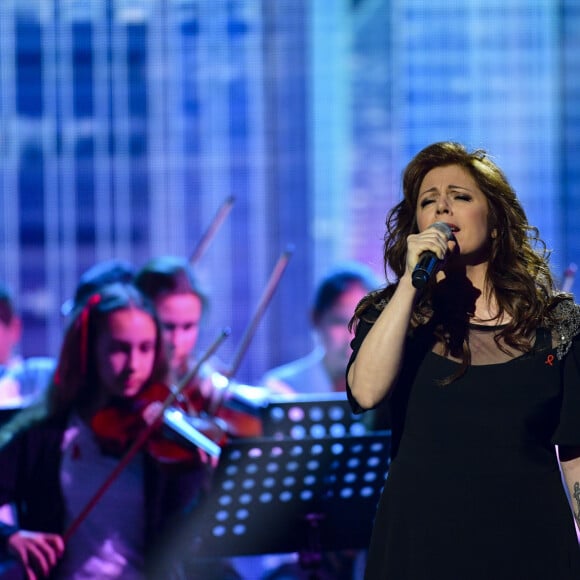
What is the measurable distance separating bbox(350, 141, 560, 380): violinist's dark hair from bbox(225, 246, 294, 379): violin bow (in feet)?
6.54

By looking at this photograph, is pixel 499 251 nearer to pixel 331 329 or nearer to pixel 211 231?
pixel 331 329

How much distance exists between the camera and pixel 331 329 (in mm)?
3588

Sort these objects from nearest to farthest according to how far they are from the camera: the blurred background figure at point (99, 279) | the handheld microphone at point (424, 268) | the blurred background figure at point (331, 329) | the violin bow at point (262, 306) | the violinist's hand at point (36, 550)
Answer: the handheld microphone at point (424, 268) < the violinist's hand at point (36, 550) < the blurred background figure at point (99, 279) < the violin bow at point (262, 306) < the blurred background figure at point (331, 329)

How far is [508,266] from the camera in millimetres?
1434

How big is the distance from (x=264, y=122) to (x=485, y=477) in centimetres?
268

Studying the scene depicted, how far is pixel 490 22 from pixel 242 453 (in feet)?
7.53

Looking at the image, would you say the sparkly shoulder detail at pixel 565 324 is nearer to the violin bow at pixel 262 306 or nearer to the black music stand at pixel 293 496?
the black music stand at pixel 293 496

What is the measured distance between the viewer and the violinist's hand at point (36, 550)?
2641mm

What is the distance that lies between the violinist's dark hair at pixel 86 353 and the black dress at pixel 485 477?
165 centimetres

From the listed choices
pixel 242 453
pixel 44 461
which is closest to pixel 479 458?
pixel 242 453

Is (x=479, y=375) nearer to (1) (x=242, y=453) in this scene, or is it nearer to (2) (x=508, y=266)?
(2) (x=508, y=266)

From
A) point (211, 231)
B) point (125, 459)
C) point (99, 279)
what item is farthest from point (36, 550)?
point (211, 231)

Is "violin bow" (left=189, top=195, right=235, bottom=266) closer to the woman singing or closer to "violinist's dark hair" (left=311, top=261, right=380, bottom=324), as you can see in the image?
"violinist's dark hair" (left=311, top=261, right=380, bottom=324)

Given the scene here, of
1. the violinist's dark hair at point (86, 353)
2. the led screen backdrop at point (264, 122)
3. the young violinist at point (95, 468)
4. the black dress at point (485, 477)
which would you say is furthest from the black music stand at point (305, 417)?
the led screen backdrop at point (264, 122)
